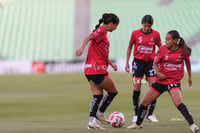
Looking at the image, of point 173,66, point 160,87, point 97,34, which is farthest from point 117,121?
point 97,34

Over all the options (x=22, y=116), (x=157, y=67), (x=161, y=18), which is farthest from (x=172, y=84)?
(x=161, y=18)

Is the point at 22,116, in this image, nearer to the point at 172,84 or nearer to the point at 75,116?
the point at 75,116

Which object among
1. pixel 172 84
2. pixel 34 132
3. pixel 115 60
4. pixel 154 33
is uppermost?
pixel 115 60

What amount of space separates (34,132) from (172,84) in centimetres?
243

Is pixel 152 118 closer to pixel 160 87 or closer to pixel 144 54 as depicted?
pixel 144 54

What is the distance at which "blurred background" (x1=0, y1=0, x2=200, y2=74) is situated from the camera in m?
45.4

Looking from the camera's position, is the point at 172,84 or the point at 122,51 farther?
the point at 122,51

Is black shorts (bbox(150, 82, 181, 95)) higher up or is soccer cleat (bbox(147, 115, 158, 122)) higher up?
black shorts (bbox(150, 82, 181, 95))

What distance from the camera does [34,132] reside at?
8.46 m

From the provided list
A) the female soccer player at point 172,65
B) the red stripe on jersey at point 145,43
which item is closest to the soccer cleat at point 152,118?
the red stripe on jersey at point 145,43

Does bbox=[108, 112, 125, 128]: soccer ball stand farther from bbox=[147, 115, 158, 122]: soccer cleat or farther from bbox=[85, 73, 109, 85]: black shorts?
bbox=[147, 115, 158, 122]: soccer cleat

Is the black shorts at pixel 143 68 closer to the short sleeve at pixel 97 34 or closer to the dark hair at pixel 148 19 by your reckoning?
the dark hair at pixel 148 19

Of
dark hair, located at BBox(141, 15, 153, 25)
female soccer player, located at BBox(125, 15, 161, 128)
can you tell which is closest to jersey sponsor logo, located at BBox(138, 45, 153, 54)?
female soccer player, located at BBox(125, 15, 161, 128)

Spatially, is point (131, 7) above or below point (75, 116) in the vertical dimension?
above
